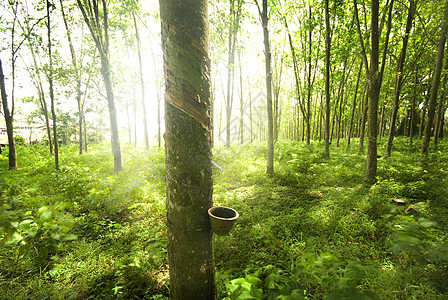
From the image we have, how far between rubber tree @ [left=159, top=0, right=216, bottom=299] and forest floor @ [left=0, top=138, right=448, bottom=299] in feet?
1.13

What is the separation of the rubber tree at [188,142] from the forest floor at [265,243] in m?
0.34

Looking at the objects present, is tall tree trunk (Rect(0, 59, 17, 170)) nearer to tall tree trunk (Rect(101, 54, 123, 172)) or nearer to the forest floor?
tall tree trunk (Rect(101, 54, 123, 172))

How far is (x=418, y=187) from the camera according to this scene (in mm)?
4609

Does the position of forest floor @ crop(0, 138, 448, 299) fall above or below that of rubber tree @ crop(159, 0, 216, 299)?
below

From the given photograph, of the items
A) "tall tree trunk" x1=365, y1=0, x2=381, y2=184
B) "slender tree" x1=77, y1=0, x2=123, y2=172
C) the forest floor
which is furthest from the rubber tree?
"slender tree" x1=77, y1=0, x2=123, y2=172

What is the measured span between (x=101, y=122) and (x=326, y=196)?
2698 cm

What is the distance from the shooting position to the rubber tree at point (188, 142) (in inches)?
48.8

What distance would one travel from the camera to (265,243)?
312cm

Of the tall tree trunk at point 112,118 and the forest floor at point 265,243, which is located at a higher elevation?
the tall tree trunk at point 112,118

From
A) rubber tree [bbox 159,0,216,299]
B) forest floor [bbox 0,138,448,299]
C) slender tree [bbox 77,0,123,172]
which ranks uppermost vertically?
slender tree [bbox 77,0,123,172]

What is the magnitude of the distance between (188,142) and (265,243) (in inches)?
105

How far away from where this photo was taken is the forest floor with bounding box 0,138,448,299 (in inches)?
64.3

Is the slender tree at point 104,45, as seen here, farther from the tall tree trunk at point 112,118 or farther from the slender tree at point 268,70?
the slender tree at point 268,70

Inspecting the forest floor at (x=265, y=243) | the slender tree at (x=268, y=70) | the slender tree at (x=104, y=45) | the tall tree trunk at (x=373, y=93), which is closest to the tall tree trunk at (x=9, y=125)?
the slender tree at (x=104, y=45)
